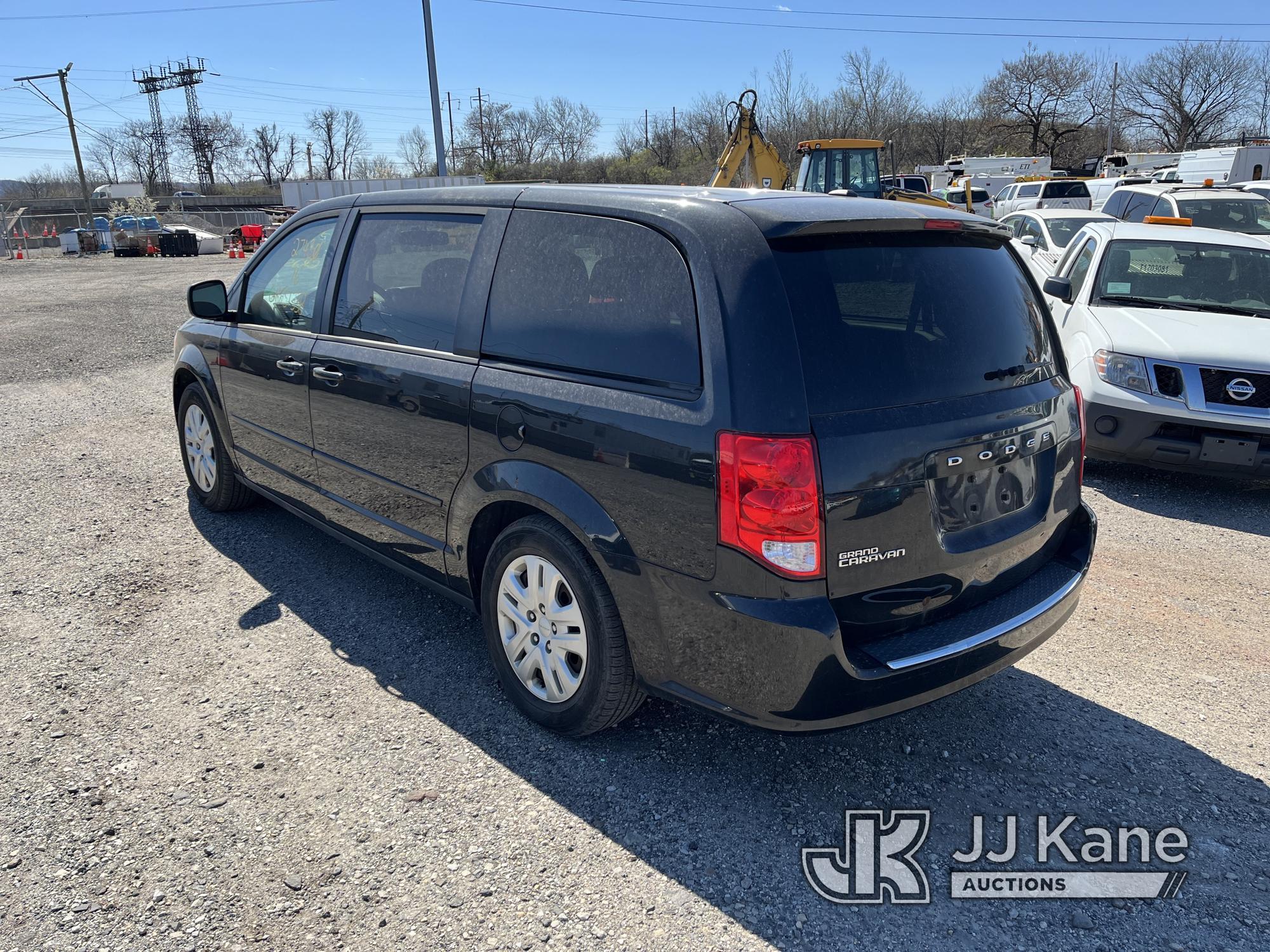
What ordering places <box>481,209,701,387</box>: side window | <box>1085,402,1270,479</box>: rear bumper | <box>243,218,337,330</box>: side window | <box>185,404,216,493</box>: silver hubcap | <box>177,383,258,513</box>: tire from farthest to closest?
<box>1085,402,1270,479</box>: rear bumper → <box>185,404,216,493</box>: silver hubcap → <box>177,383,258,513</box>: tire → <box>243,218,337,330</box>: side window → <box>481,209,701,387</box>: side window

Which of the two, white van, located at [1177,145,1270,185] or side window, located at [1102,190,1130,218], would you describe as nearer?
side window, located at [1102,190,1130,218]

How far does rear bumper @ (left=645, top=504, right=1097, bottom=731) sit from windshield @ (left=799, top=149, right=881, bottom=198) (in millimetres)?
20754

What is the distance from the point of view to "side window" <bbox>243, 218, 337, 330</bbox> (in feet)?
14.3

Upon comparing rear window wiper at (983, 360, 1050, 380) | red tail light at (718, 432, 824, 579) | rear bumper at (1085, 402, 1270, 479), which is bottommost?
rear bumper at (1085, 402, 1270, 479)

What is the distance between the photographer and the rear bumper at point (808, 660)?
2484 mm

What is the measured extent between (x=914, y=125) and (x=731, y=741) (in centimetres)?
7353

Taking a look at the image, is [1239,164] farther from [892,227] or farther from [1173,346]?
[892,227]

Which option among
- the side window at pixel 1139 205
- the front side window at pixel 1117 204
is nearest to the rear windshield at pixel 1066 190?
the front side window at pixel 1117 204

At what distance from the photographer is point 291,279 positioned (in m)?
4.61

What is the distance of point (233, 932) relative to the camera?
2.40 meters

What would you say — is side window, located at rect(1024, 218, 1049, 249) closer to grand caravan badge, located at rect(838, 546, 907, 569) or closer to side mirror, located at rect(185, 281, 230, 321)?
side mirror, located at rect(185, 281, 230, 321)

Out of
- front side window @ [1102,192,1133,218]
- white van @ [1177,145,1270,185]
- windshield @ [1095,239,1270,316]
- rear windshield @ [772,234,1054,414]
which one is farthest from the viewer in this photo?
white van @ [1177,145,1270,185]

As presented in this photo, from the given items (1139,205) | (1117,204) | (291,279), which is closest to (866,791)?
(291,279)

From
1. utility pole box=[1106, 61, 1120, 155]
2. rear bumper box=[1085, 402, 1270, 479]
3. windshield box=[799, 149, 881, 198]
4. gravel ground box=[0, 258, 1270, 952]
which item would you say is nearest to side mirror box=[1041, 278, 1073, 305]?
rear bumper box=[1085, 402, 1270, 479]
